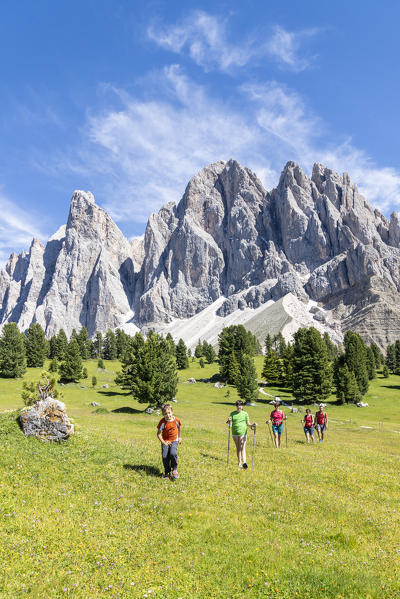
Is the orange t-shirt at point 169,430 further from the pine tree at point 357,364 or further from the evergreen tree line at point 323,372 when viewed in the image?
the pine tree at point 357,364

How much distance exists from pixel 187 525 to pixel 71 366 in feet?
256

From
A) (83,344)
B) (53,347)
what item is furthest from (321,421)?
(83,344)

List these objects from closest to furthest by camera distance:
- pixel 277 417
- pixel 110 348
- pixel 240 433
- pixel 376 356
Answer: pixel 240 433, pixel 277 417, pixel 376 356, pixel 110 348

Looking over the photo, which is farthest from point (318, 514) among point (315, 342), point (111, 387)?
point (111, 387)

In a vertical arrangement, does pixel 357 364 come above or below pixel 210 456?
above

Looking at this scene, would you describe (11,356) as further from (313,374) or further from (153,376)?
(313,374)

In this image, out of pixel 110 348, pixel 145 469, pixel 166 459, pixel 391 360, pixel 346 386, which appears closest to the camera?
pixel 166 459

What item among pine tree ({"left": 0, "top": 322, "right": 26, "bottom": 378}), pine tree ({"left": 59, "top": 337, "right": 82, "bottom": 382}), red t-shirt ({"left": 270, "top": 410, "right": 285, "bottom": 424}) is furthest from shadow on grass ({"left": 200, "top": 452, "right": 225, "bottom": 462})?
pine tree ({"left": 0, "top": 322, "right": 26, "bottom": 378})

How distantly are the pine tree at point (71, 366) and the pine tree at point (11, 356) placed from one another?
35.6ft

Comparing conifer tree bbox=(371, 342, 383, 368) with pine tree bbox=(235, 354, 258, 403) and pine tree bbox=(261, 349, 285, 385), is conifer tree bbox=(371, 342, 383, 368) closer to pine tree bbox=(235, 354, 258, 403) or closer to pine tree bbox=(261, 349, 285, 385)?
pine tree bbox=(261, 349, 285, 385)

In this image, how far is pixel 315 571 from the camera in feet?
26.1

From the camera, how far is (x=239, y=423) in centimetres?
1705

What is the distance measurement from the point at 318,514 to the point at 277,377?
274 ft

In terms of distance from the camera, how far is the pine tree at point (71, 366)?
265ft
